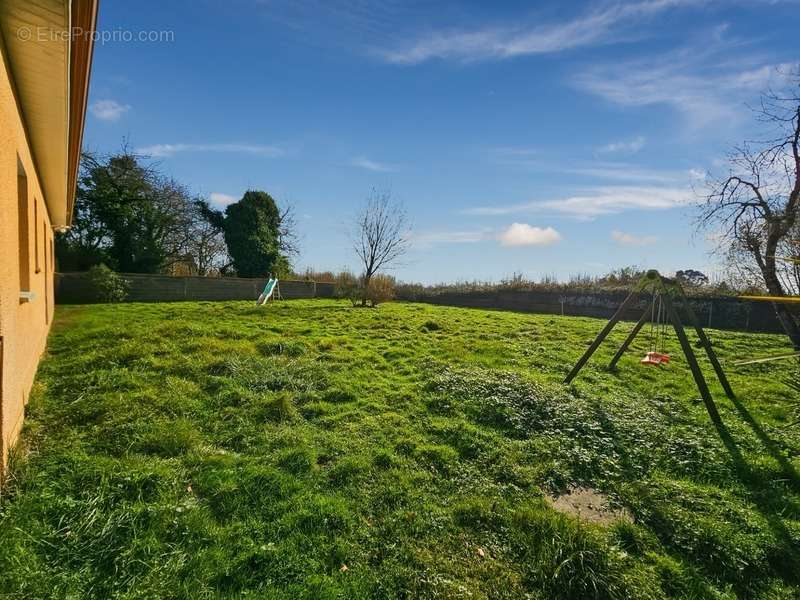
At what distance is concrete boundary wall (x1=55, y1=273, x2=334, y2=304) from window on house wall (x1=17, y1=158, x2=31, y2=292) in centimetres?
1288

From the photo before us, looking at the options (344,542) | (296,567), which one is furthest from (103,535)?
(344,542)

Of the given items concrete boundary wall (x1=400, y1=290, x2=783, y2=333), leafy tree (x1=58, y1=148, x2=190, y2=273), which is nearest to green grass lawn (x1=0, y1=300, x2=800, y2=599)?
concrete boundary wall (x1=400, y1=290, x2=783, y2=333)

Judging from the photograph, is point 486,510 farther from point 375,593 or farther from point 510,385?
point 510,385

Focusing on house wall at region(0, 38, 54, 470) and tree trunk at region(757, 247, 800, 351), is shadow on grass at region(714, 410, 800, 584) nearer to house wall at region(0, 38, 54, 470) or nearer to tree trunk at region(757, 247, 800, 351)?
house wall at region(0, 38, 54, 470)

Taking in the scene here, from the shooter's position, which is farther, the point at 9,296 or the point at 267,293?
the point at 267,293

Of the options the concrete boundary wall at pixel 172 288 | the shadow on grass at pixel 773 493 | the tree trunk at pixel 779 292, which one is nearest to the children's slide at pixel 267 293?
the concrete boundary wall at pixel 172 288

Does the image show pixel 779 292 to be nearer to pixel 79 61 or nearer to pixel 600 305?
pixel 600 305

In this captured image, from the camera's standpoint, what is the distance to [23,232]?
5652mm

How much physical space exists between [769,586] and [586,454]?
1.76 meters

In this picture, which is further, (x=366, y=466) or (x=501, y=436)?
(x=501, y=436)

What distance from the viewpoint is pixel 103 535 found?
2.97 metres

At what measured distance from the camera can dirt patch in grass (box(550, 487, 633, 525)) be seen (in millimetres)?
3669

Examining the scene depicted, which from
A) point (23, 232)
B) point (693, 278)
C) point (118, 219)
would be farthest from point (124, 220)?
point (693, 278)

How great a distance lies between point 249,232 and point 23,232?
61.7ft
